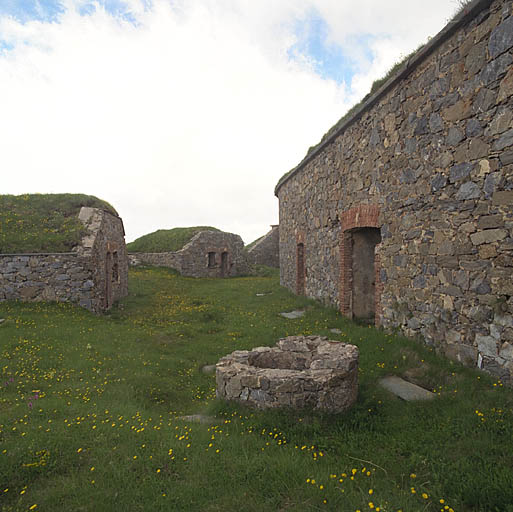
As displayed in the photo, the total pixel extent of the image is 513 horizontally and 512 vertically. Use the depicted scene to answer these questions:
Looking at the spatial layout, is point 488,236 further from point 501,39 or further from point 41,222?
point 41,222

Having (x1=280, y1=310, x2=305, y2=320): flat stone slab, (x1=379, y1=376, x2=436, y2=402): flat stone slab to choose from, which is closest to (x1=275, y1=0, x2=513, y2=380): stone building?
(x1=379, y1=376, x2=436, y2=402): flat stone slab

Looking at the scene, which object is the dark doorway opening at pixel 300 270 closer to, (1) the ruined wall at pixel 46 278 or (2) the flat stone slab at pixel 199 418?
(1) the ruined wall at pixel 46 278

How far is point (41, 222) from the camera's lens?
11391 mm

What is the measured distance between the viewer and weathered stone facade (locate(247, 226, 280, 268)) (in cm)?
2792

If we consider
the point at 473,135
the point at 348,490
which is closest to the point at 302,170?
the point at 473,135

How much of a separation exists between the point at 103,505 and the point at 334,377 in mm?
2712

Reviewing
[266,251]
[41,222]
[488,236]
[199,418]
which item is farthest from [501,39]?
[266,251]

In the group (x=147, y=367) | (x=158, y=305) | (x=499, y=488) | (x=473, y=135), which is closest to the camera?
(x=499, y=488)

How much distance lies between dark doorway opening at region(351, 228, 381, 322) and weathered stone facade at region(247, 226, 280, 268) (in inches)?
725

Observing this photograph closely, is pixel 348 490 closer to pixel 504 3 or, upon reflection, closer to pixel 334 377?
pixel 334 377

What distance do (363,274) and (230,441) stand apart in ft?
21.6

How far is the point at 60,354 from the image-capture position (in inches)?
260

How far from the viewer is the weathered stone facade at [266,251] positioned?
27.9 metres

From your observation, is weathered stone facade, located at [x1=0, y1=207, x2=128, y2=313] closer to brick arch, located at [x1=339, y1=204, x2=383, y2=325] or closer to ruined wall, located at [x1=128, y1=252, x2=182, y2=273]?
brick arch, located at [x1=339, y1=204, x2=383, y2=325]
